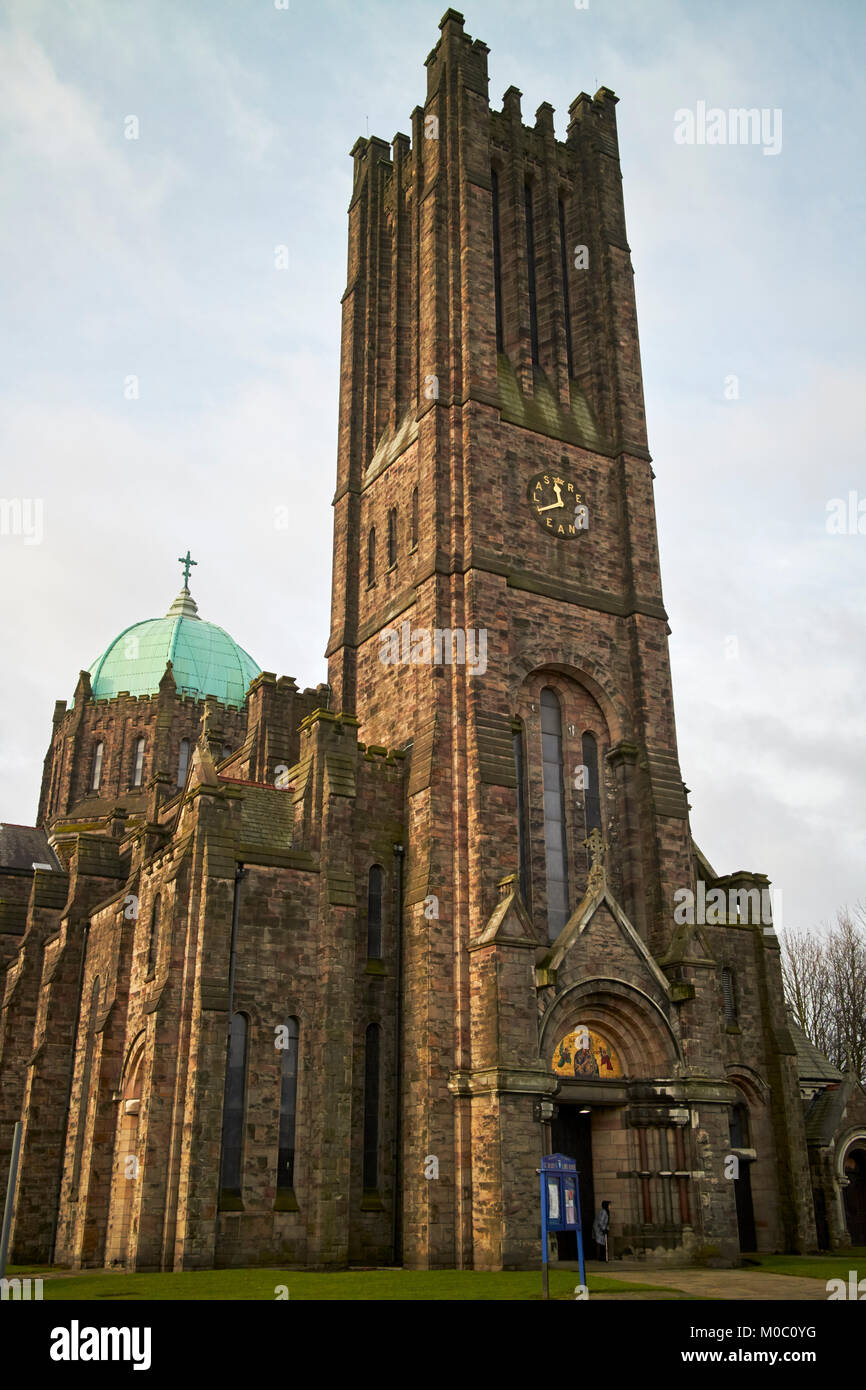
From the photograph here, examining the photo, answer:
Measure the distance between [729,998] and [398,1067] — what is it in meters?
10.9

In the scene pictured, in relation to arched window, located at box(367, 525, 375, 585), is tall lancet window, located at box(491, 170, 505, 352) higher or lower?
higher

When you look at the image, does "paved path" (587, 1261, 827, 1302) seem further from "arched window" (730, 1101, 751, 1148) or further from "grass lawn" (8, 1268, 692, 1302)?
"arched window" (730, 1101, 751, 1148)

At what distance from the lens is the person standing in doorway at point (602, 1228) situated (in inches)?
1066

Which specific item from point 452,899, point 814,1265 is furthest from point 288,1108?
point 814,1265

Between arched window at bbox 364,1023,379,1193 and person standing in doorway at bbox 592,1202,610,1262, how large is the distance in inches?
209

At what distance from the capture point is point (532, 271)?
1596 inches

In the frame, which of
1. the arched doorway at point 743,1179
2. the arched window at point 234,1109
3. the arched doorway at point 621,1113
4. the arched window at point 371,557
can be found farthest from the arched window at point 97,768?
the arched doorway at point 743,1179

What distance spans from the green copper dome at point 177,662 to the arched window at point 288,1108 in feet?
99.5

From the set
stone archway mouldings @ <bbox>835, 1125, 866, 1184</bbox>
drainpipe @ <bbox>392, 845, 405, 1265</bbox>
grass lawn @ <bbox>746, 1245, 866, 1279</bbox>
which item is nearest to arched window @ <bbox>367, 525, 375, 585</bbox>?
drainpipe @ <bbox>392, 845, 405, 1265</bbox>

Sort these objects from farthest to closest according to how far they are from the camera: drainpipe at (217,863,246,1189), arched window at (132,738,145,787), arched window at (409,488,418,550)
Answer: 1. arched window at (132,738,145,787)
2. arched window at (409,488,418,550)
3. drainpipe at (217,863,246,1189)

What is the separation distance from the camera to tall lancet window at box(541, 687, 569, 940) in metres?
31.5

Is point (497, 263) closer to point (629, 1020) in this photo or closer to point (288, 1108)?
point (629, 1020)
